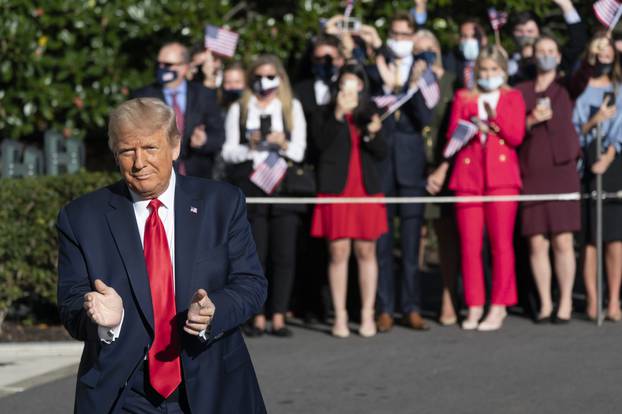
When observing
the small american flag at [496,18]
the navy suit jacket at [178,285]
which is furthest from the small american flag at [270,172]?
the navy suit jacket at [178,285]

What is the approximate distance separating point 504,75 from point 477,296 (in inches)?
61.9

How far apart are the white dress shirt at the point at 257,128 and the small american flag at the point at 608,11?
2.34 m

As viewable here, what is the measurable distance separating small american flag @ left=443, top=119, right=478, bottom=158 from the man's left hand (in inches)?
68.7

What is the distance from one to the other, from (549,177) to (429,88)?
41.9 inches

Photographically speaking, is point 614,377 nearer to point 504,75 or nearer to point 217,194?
point 504,75

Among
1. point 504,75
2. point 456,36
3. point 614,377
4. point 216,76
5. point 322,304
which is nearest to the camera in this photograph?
point 614,377

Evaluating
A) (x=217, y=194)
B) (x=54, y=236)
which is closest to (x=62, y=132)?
(x=54, y=236)

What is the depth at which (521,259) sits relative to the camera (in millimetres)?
11336

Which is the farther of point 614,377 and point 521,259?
point 521,259

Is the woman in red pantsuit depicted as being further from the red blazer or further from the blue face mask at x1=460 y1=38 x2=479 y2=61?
the blue face mask at x1=460 y1=38 x2=479 y2=61

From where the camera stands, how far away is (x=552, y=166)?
10.8 meters

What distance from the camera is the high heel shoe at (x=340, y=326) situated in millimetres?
10500

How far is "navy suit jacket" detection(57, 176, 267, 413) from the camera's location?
491 centimetres

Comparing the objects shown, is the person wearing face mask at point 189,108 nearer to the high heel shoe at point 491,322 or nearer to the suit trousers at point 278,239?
the suit trousers at point 278,239
